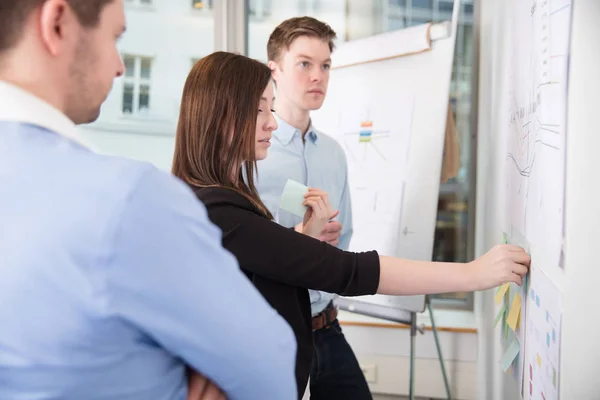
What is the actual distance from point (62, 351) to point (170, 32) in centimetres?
285

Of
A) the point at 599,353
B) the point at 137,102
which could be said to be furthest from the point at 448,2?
the point at 599,353

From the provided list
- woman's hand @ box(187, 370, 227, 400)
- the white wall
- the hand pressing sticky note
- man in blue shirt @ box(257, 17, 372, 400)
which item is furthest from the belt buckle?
woman's hand @ box(187, 370, 227, 400)

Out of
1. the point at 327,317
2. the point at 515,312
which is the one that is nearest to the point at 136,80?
the point at 327,317

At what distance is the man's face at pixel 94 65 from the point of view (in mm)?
639

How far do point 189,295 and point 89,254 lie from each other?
0.36ft

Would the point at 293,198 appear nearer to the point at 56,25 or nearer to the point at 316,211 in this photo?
the point at 316,211

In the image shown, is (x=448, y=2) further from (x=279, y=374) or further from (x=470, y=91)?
(x=279, y=374)

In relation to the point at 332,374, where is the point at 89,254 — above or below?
above

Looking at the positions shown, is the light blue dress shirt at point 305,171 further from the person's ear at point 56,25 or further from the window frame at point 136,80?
the window frame at point 136,80

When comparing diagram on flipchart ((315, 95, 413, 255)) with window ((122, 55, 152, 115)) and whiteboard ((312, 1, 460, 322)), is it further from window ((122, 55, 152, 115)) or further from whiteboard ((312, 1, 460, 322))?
window ((122, 55, 152, 115))

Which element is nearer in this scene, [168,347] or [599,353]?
[168,347]

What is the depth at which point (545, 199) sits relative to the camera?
3.67 ft

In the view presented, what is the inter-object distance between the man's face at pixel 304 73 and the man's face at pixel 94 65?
4.44ft

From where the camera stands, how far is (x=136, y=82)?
319cm
